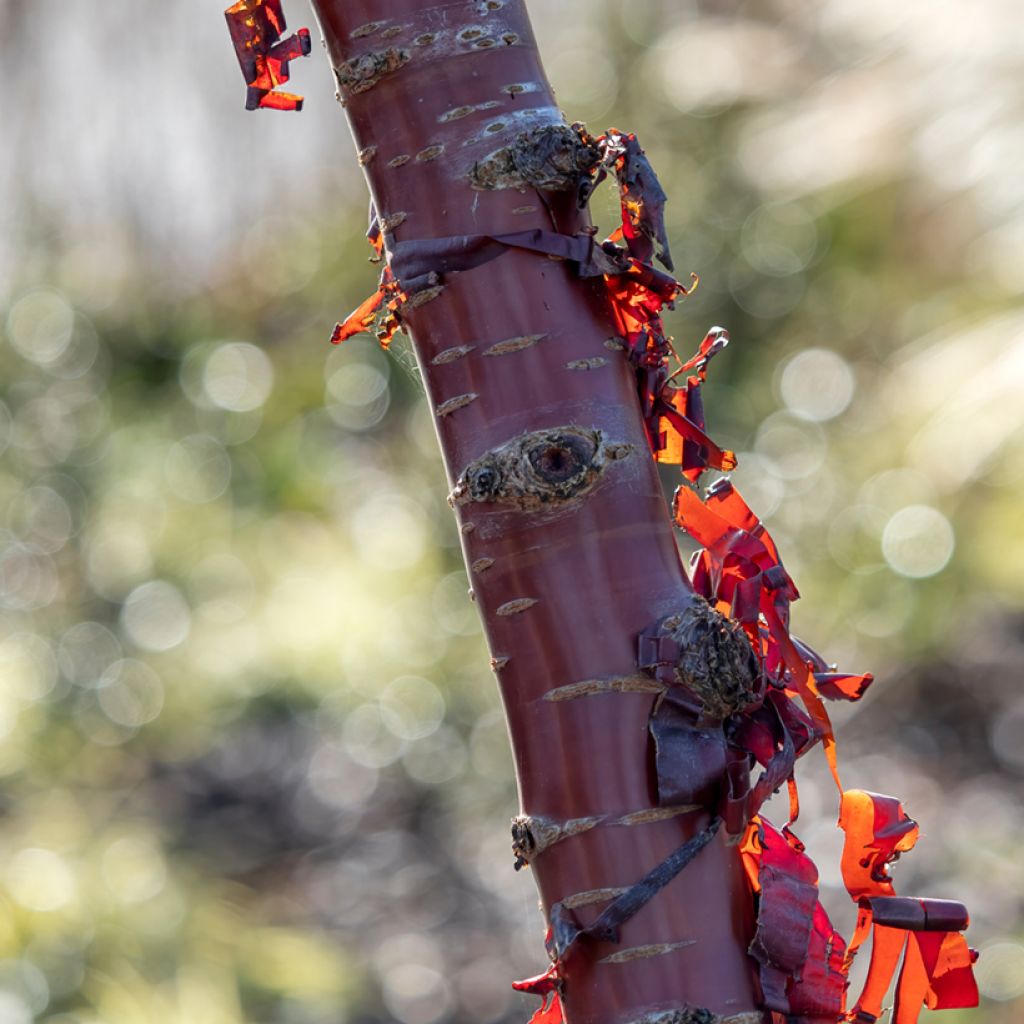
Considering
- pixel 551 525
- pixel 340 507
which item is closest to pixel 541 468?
pixel 551 525

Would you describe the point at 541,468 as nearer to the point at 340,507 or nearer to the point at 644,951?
the point at 644,951

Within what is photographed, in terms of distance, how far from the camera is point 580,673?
0.97 ft

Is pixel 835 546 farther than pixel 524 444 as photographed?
Yes

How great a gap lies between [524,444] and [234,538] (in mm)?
1842

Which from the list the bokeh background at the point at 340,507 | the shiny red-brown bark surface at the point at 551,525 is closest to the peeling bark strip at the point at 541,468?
the shiny red-brown bark surface at the point at 551,525

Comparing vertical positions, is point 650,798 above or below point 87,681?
below

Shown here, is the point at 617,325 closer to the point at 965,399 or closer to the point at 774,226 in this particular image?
the point at 965,399

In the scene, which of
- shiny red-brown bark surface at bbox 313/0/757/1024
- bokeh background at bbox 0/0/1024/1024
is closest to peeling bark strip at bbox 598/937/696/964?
shiny red-brown bark surface at bbox 313/0/757/1024

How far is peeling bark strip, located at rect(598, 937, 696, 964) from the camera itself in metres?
0.29

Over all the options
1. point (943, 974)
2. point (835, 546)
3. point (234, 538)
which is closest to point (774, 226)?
point (835, 546)

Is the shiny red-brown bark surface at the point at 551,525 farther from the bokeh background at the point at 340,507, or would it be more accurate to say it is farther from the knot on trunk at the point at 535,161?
the bokeh background at the point at 340,507

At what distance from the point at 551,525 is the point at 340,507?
1.86m

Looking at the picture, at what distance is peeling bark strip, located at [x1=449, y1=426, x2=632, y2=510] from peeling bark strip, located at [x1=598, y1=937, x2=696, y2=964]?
4.0 inches

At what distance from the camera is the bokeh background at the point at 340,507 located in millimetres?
1720
